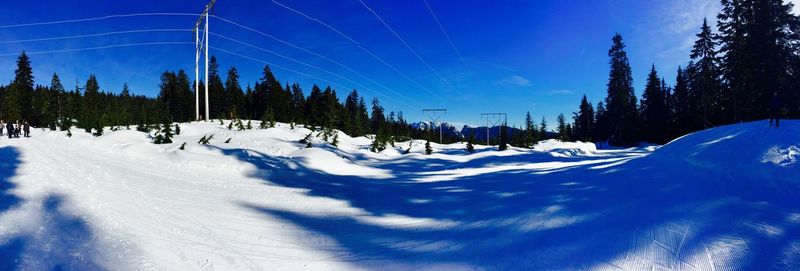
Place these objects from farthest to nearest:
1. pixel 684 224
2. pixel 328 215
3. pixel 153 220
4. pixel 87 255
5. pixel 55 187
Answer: pixel 328 215 → pixel 55 187 → pixel 153 220 → pixel 684 224 → pixel 87 255

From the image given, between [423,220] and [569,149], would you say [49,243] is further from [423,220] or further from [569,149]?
[569,149]

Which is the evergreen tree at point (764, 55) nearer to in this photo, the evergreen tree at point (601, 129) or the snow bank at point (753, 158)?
the snow bank at point (753, 158)

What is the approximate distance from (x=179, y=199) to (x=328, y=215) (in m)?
3.89

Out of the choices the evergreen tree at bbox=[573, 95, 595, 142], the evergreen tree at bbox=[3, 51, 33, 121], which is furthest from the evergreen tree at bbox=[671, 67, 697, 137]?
the evergreen tree at bbox=[3, 51, 33, 121]

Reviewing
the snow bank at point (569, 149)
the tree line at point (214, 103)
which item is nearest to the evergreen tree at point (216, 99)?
the tree line at point (214, 103)

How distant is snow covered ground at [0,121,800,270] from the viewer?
488cm

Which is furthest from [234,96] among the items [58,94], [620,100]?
[620,100]

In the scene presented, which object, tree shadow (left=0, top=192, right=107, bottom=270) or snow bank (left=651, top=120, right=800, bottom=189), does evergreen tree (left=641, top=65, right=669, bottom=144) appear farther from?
tree shadow (left=0, top=192, right=107, bottom=270)

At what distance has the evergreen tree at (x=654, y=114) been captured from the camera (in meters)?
53.7

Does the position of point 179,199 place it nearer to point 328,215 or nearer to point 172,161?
point 328,215

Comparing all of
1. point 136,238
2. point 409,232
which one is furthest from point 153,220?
point 409,232

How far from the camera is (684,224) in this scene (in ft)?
19.2

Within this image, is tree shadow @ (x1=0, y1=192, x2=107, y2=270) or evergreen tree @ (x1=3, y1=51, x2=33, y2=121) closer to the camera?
tree shadow @ (x1=0, y1=192, x2=107, y2=270)

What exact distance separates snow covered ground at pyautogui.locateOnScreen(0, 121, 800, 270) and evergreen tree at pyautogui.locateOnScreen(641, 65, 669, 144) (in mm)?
50135
